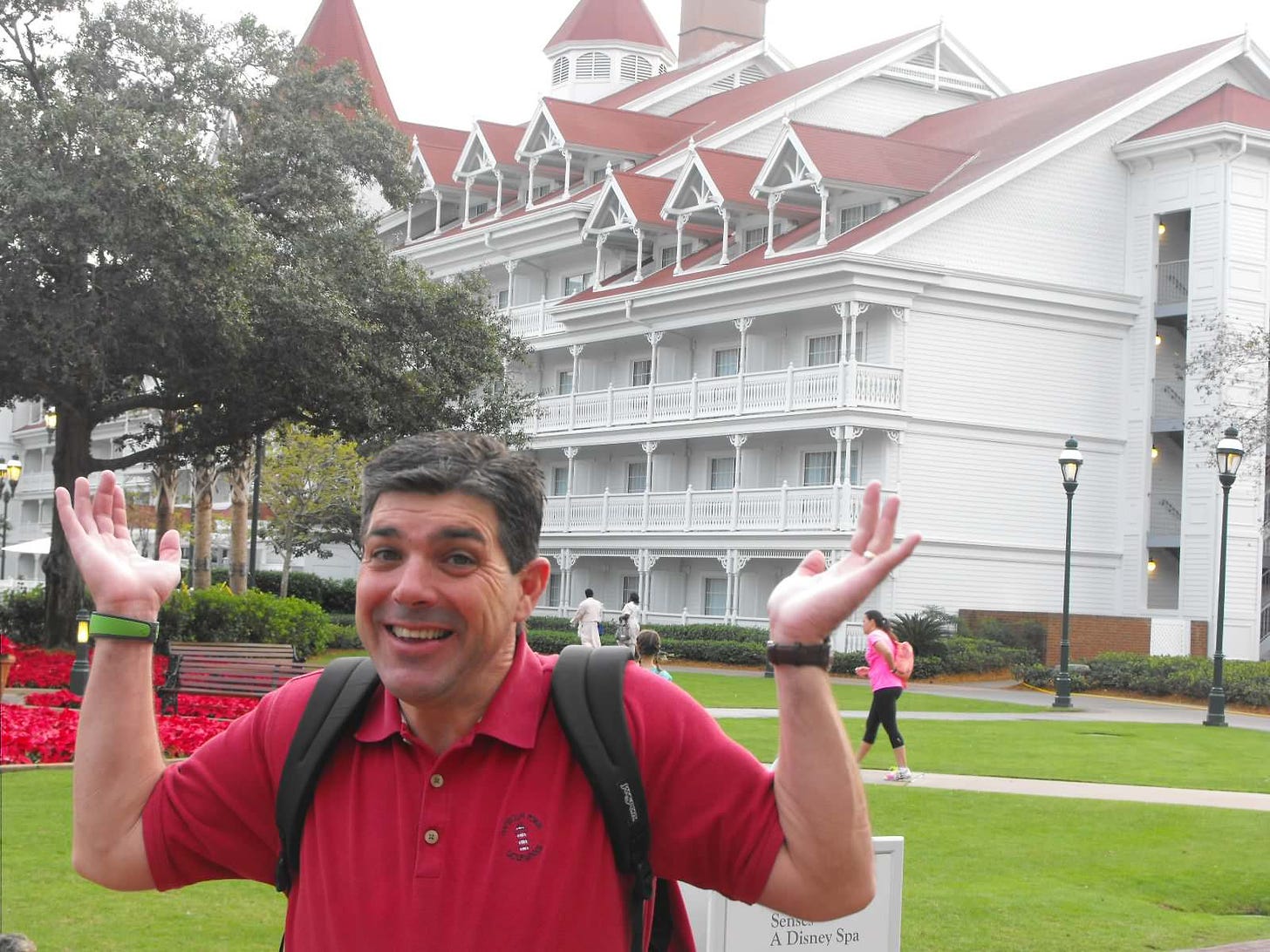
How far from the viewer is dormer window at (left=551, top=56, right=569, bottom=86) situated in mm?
66625

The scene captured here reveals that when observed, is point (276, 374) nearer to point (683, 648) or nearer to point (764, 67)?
point (683, 648)

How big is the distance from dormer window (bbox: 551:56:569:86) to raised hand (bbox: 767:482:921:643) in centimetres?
6548

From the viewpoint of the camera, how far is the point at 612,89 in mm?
65562

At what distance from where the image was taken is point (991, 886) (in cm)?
1122

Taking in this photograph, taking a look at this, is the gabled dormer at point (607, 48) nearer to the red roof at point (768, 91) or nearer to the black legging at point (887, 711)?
the red roof at point (768, 91)

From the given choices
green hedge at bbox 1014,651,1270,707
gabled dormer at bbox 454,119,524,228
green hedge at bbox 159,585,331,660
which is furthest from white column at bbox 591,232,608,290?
green hedge at bbox 159,585,331,660

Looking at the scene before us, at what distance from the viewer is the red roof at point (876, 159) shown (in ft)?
142

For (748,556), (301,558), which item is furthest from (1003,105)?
(301,558)

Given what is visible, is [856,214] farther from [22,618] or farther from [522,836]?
[522,836]

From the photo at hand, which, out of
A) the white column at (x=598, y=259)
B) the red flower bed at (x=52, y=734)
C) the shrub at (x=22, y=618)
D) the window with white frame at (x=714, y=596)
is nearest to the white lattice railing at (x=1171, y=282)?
the window with white frame at (x=714, y=596)

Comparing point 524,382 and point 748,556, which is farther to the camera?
point 524,382

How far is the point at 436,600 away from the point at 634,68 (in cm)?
6461

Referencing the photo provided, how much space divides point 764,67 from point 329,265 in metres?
32.0

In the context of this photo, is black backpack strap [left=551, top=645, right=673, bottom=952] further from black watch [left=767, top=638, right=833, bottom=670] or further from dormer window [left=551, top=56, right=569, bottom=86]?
dormer window [left=551, top=56, right=569, bottom=86]
